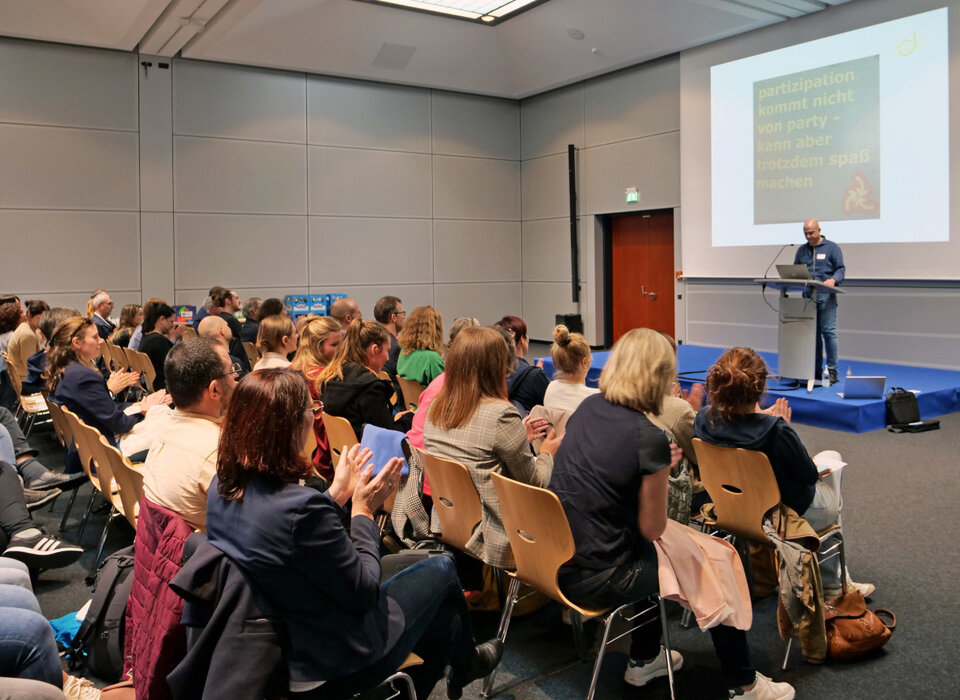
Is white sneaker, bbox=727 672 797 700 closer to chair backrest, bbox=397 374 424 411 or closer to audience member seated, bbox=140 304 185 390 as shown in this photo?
chair backrest, bbox=397 374 424 411

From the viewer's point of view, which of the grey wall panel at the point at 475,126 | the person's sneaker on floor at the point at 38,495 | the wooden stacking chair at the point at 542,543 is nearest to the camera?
the wooden stacking chair at the point at 542,543

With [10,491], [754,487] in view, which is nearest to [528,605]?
[754,487]

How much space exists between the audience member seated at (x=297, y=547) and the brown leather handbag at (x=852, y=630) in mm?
1705

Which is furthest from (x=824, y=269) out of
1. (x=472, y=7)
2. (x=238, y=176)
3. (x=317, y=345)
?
(x=238, y=176)

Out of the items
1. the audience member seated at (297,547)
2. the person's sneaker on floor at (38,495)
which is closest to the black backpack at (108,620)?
the audience member seated at (297,547)

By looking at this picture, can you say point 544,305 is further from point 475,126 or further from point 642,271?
point 475,126

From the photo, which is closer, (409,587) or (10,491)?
(409,587)

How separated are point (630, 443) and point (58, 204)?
31.9 feet

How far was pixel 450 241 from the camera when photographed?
13.1 m

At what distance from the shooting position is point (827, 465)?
3270 millimetres

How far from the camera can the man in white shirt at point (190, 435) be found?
237 cm

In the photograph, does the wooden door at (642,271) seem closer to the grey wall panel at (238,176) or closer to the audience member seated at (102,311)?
the grey wall panel at (238,176)

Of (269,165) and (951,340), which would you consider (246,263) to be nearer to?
(269,165)

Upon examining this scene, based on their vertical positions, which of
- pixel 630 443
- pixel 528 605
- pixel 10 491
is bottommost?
pixel 528 605
